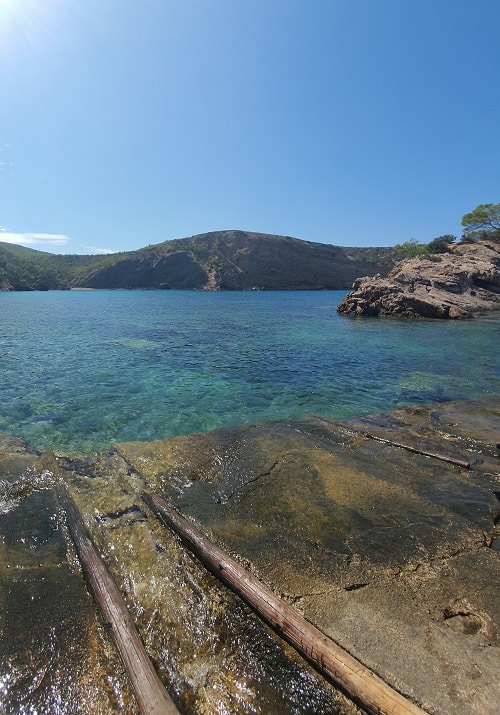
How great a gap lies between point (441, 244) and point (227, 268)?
101 meters

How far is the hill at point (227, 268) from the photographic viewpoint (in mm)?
166750

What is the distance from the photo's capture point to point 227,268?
551 ft

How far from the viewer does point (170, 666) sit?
Result: 500 centimetres

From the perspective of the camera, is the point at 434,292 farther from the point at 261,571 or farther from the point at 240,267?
the point at 240,267

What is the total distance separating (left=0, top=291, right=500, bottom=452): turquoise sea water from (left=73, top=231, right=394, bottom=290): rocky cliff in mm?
132134

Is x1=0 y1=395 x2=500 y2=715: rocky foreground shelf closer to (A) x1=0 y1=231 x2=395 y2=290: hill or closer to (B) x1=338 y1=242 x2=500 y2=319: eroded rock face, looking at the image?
(B) x1=338 y1=242 x2=500 y2=319: eroded rock face

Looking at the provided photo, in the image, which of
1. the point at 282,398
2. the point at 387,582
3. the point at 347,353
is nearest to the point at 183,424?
the point at 282,398

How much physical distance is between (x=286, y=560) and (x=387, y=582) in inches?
73.2

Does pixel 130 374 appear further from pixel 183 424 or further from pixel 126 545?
pixel 126 545

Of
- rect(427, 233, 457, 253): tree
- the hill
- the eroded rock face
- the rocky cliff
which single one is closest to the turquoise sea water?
the eroded rock face

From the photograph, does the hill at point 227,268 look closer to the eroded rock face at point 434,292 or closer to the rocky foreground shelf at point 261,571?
the eroded rock face at point 434,292

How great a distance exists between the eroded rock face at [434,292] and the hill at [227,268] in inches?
4295

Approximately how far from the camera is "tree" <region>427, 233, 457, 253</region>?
8303 centimetres

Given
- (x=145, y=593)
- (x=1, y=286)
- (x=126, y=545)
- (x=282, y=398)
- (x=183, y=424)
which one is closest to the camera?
(x=145, y=593)
